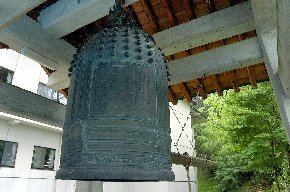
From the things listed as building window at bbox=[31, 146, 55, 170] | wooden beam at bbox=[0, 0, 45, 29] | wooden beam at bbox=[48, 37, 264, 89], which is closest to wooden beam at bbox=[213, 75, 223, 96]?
wooden beam at bbox=[48, 37, 264, 89]

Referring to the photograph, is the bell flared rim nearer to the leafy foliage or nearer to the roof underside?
the roof underside

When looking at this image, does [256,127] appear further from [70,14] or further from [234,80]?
[70,14]

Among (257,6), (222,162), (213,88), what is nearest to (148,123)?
(257,6)

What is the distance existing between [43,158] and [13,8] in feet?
47.7

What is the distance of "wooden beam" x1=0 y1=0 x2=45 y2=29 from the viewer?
6.43 feet

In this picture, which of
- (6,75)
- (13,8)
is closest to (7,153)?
(6,75)

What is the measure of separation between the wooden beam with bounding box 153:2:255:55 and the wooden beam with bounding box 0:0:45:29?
5.53 ft

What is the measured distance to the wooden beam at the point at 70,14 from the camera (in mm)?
2471

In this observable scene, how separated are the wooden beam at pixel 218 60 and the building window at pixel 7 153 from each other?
40.3 feet

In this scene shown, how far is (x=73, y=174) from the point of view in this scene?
1.76 meters

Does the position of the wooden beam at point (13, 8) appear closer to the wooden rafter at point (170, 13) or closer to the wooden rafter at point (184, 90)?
the wooden rafter at point (170, 13)

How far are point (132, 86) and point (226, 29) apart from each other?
1.58m

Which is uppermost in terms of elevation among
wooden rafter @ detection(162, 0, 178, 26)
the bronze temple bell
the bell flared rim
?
wooden rafter @ detection(162, 0, 178, 26)

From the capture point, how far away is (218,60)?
11.1 ft
